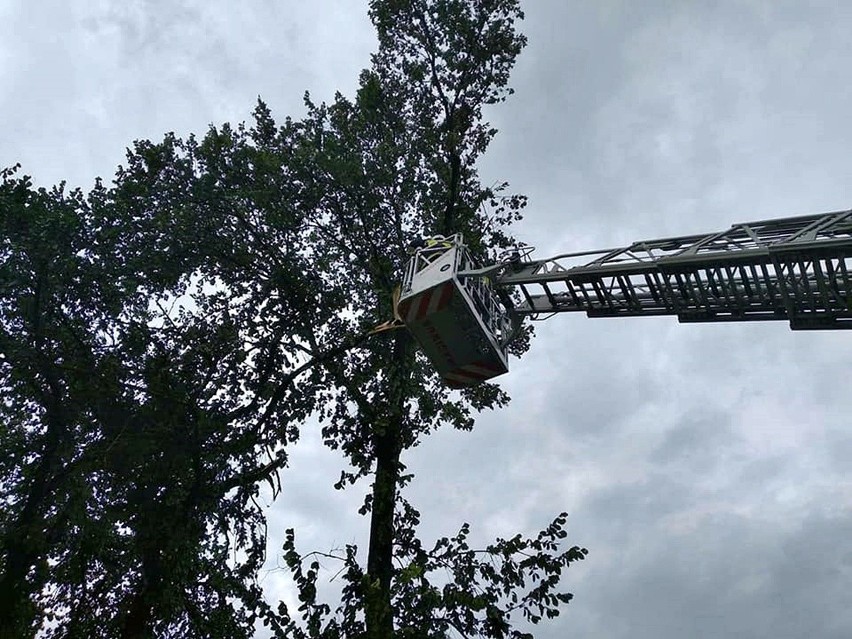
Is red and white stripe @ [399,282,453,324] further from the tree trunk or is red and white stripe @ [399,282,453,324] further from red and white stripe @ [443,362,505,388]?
the tree trunk

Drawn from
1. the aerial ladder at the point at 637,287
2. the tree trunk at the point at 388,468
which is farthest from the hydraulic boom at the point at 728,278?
the tree trunk at the point at 388,468

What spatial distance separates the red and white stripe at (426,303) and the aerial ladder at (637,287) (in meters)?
0.02

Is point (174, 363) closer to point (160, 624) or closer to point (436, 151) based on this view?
point (160, 624)

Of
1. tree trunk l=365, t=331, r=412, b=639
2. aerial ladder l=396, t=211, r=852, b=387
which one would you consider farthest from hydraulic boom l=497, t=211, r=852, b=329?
tree trunk l=365, t=331, r=412, b=639

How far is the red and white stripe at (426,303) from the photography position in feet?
35.0

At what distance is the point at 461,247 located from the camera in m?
11.3

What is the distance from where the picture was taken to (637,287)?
1065cm

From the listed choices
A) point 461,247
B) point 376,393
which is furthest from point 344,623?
point 376,393

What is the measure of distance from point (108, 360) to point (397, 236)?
7609mm

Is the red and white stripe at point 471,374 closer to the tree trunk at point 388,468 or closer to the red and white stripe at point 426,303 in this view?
the red and white stripe at point 426,303

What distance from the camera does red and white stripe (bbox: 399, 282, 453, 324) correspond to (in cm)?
1066

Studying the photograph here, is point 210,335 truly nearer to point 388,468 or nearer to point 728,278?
point 388,468

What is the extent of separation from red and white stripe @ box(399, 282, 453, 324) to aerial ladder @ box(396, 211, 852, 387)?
18mm

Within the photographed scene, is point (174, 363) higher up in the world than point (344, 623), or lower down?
higher up
